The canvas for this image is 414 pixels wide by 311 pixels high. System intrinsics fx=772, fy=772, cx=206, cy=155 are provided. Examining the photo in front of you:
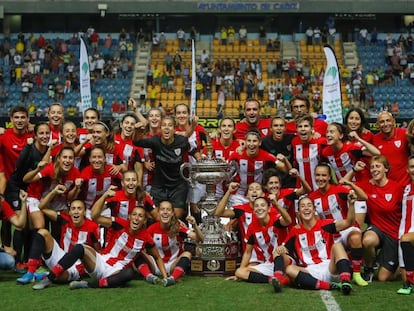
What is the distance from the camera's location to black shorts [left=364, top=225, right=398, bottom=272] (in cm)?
660

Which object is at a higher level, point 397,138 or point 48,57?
point 48,57

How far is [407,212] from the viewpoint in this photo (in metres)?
6.54

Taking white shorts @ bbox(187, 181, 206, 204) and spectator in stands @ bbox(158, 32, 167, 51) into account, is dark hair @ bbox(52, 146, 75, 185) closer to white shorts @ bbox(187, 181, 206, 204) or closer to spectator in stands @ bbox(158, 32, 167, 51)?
white shorts @ bbox(187, 181, 206, 204)

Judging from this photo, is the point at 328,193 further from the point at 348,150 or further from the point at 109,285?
the point at 109,285

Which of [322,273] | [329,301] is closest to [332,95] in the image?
[322,273]

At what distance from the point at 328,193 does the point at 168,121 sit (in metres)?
1.70

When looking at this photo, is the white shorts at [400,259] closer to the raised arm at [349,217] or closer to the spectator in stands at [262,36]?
the raised arm at [349,217]

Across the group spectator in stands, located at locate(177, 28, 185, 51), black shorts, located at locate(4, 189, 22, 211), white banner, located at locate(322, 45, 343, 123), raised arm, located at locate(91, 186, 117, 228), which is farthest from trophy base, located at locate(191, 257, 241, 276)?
spectator in stands, located at locate(177, 28, 185, 51)

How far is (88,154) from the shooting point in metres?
7.44

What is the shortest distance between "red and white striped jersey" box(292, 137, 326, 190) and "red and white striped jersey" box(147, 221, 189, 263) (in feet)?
4.90

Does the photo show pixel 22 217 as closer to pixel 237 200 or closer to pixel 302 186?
pixel 237 200

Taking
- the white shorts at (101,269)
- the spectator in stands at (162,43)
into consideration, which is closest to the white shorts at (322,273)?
the white shorts at (101,269)

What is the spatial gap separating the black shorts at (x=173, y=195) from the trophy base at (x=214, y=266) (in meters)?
0.85

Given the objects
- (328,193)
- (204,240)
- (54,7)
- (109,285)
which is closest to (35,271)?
(109,285)
